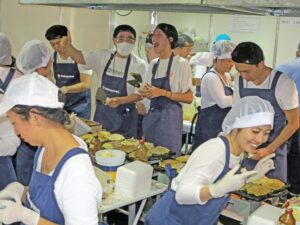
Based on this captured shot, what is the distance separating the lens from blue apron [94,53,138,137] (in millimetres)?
3609

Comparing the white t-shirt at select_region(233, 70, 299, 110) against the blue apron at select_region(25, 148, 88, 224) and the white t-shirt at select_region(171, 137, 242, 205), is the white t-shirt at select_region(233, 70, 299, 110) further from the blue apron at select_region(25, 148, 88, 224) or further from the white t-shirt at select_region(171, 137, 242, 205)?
the blue apron at select_region(25, 148, 88, 224)

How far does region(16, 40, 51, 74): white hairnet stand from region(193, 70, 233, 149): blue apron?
1354 mm

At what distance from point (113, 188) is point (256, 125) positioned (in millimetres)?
917

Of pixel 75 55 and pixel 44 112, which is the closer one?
pixel 44 112

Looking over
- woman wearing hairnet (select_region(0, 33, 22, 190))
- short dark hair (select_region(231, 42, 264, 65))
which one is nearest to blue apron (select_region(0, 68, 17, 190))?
woman wearing hairnet (select_region(0, 33, 22, 190))

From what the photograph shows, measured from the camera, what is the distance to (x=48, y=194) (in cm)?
147

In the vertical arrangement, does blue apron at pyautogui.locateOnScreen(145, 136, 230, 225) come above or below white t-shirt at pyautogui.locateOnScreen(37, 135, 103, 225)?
below

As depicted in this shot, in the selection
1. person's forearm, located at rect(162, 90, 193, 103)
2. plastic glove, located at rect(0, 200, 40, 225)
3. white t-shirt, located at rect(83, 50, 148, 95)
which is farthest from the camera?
white t-shirt, located at rect(83, 50, 148, 95)

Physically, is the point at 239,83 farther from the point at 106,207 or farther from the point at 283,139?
the point at 106,207

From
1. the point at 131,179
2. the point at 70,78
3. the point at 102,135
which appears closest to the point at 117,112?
the point at 102,135

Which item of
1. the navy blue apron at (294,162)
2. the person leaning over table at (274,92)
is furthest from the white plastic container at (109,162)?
the navy blue apron at (294,162)

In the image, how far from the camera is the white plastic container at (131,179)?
7.54 feet

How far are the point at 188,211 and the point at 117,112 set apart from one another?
5.88 ft

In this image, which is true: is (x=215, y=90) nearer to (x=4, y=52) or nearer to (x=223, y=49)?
(x=223, y=49)
